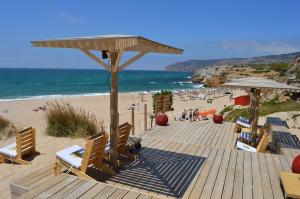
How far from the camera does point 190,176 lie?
4.73 meters

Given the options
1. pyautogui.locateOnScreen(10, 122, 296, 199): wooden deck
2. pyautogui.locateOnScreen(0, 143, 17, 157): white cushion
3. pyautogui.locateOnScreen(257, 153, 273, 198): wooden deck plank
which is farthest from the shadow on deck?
pyautogui.locateOnScreen(0, 143, 17, 157): white cushion

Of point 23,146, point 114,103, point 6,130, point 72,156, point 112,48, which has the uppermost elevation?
point 112,48

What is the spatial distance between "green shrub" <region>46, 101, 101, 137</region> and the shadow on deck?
11.5 feet

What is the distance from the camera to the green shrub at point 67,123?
883 centimetres

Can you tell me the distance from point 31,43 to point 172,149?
12.0ft

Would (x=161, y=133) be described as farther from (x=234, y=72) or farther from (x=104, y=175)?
(x=234, y=72)

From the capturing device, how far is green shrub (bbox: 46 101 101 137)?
8.83 m

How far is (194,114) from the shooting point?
12906 mm

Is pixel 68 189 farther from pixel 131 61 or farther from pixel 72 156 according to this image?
pixel 131 61

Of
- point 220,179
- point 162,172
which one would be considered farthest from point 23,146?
point 220,179

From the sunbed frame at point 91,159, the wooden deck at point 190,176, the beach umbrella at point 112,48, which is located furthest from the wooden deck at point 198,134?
the beach umbrella at point 112,48

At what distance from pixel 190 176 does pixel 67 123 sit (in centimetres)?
544

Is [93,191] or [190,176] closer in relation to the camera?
[93,191]

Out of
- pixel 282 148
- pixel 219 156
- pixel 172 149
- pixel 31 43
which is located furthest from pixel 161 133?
pixel 31 43
